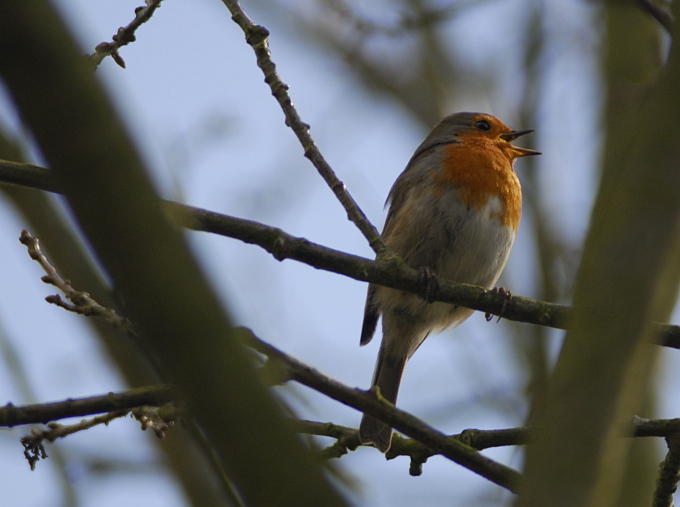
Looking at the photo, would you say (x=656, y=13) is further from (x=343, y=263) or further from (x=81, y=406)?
(x=81, y=406)

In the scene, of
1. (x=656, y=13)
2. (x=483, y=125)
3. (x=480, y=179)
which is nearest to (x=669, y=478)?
(x=656, y=13)

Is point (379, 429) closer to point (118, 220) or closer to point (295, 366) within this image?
point (295, 366)

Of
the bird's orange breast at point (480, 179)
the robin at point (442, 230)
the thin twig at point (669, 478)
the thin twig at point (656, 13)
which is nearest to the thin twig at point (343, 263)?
the thin twig at point (669, 478)

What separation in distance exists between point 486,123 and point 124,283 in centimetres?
604

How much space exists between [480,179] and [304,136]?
Result: 2.42m

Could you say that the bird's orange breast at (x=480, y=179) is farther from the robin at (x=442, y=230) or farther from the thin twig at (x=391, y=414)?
the thin twig at (x=391, y=414)

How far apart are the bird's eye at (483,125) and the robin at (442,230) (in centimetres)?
45

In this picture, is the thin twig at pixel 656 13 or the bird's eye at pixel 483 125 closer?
the thin twig at pixel 656 13

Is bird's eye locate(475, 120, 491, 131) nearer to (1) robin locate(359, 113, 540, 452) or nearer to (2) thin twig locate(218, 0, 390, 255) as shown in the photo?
(1) robin locate(359, 113, 540, 452)

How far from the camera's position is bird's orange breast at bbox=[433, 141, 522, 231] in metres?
6.08

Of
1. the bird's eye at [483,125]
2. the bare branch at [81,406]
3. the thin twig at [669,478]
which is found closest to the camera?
the bare branch at [81,406]

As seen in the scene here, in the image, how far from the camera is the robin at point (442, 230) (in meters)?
5.98

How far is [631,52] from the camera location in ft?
26.6

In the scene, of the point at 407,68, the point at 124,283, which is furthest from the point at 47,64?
the point at 407,68
